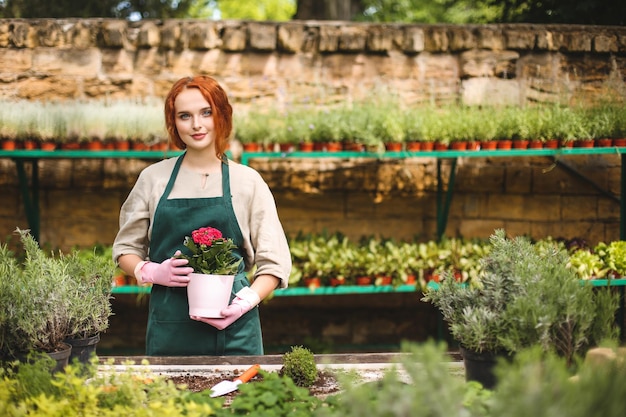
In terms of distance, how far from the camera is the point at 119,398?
4.68ft

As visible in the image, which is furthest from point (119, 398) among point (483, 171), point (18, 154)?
point (483, 171)

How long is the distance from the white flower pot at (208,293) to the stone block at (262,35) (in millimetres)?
2859

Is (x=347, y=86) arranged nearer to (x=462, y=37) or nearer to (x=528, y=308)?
(x=462, y=37)

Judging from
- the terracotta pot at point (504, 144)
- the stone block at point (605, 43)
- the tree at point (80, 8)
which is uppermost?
the tree at point (80, 8)

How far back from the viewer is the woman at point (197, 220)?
241cm

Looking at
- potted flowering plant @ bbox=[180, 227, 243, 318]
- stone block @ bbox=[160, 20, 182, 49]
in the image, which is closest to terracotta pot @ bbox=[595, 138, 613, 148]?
stone block @ bbox=[160, 20, 182, 49]

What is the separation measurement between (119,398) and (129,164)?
3.46 metres

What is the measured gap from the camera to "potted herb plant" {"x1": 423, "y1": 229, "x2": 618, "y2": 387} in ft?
4.88

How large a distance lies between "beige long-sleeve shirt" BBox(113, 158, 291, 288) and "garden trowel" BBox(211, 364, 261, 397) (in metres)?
0.69

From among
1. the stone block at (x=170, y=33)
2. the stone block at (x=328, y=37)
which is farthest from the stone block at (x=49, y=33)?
the stone block at (x=328, y=37)

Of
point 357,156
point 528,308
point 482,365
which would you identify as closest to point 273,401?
point 482,365

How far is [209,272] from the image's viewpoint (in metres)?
2.14

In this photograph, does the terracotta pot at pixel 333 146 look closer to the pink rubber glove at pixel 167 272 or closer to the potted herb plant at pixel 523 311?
the pink rubber glove at pixel 167 272

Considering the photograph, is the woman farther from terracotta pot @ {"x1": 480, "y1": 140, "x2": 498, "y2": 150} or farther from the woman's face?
terracotta pot @ {"x1": 480, "y1": 140, "x2": 498, "y2": 150}
